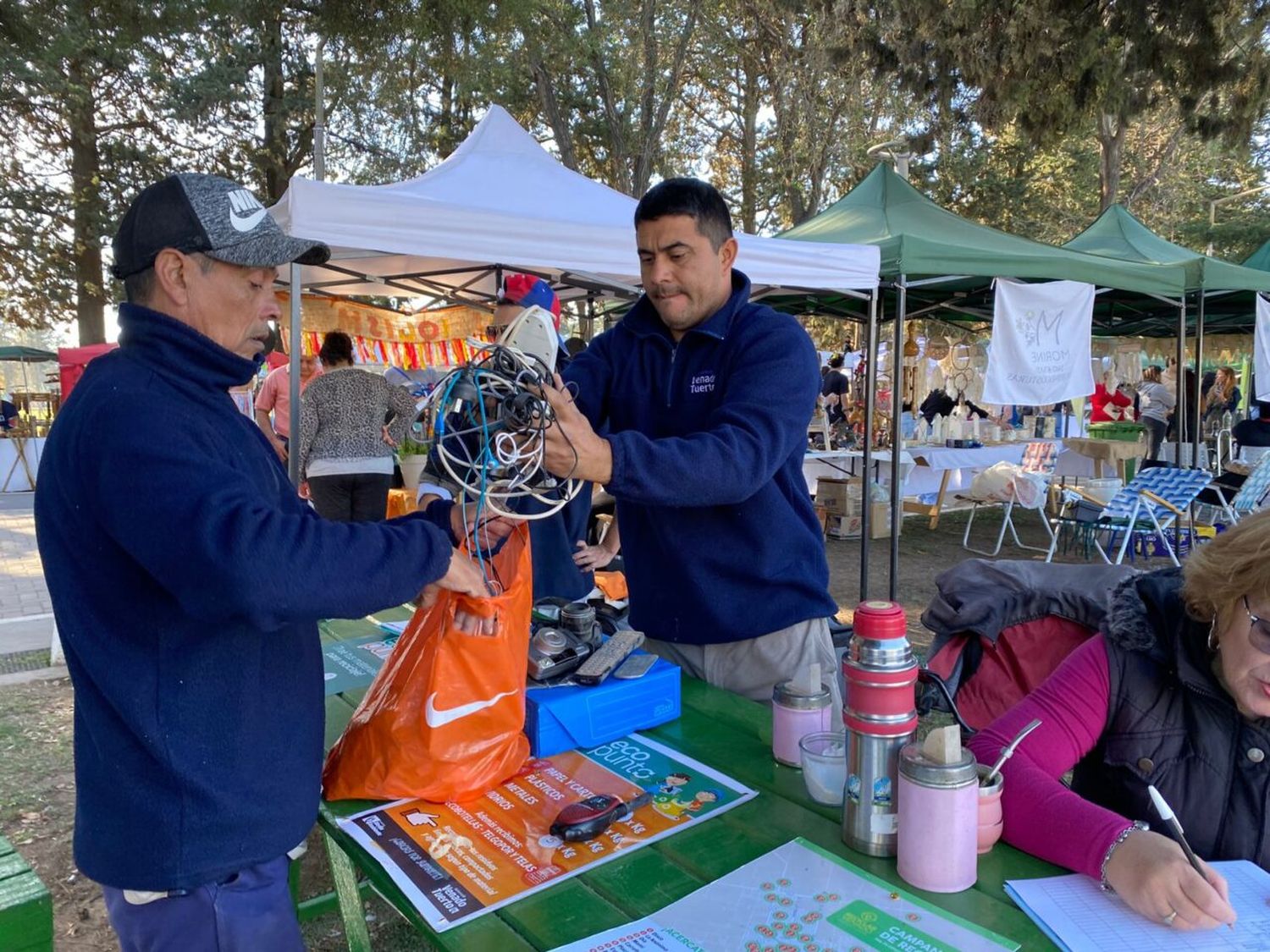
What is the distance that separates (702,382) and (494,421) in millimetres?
679

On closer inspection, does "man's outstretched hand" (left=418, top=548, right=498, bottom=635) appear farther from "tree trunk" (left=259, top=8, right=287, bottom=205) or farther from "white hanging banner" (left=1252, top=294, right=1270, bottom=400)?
"tree trunk" (left=259, top=8, right=287, bottom=205)

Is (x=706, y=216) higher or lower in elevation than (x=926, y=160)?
lower

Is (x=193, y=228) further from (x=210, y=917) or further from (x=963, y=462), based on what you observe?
(x=963, y=462)

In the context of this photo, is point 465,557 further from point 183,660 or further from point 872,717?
point 872,717

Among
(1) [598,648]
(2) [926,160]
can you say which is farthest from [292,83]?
(1) [598,648]

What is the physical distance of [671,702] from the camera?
1.69 meters

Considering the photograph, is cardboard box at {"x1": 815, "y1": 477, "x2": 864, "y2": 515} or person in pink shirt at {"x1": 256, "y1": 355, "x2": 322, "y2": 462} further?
cardboard box at {"x1": 815, "y1": 477, "x2": 864, "y2": 515}

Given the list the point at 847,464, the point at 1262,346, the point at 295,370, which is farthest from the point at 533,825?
the point at 1262,346

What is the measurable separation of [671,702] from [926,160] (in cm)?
1912

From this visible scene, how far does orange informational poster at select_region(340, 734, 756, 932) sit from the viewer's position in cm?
114

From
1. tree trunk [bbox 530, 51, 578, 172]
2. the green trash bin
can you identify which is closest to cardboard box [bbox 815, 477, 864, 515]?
the green trash bin

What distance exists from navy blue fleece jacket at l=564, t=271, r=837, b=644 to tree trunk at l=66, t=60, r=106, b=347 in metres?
11.5

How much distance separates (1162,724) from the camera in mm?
1353

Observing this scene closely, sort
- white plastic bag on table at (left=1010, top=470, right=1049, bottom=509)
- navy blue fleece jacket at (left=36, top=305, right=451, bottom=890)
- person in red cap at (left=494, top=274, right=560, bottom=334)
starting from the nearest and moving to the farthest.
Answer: navy blue fleece jacket at (left=36, top=305, right=451, bottom=890) → person in red cap at (left=494, top=274, right=560, bottom=334) → white plastic bag on table at (left=1010, top=470, right=1049, bottom=509)
